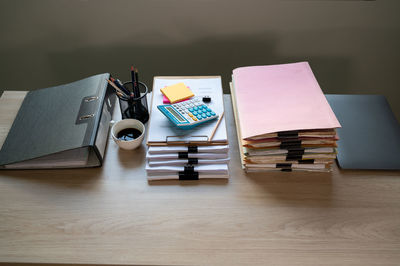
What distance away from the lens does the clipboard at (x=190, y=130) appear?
0.90 meters

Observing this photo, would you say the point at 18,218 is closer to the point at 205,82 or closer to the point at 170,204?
the point at 170,204

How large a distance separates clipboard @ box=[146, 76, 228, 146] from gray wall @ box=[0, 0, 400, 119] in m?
0.50

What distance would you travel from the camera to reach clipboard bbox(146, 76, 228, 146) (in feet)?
2.95

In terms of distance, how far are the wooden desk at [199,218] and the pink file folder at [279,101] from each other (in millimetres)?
141

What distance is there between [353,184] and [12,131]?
3.28 feet

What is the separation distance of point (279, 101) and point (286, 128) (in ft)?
0.43

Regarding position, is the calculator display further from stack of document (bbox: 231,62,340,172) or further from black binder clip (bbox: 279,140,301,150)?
black binder clip (bbox: 279,140,301,150)

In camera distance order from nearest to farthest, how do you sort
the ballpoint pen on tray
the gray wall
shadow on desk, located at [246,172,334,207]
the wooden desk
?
the wooden desk, shadow on desk, located at [246,172,334,207], the ballpoint pen on tray, the gray wall

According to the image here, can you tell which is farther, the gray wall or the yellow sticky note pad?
the gray wall

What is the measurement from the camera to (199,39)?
4.96 ft

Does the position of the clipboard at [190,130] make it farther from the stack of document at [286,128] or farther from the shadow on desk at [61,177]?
the shadow on desk at [61,177]

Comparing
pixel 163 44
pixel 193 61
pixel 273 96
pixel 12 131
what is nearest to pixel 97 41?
pixel 163 44

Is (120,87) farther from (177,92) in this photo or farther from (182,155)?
(182,155)

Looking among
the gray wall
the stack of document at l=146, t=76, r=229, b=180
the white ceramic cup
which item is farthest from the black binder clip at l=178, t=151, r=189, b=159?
the gray wall
